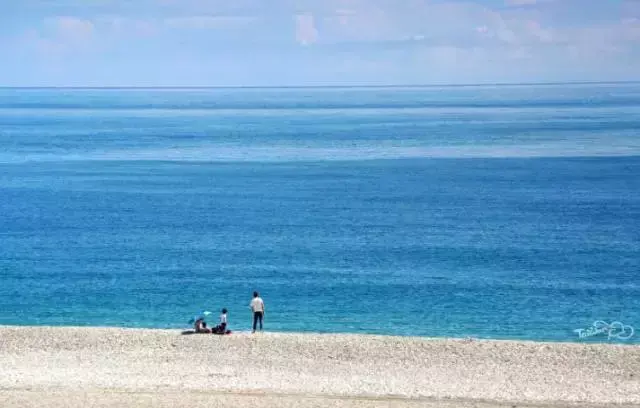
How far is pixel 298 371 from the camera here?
3216 centimetres

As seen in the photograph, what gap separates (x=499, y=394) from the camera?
94.0 ft

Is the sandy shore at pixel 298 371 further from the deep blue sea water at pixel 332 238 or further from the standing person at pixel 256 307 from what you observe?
the deep blue sea water at pixel 332 238

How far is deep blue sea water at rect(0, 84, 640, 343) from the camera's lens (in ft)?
156

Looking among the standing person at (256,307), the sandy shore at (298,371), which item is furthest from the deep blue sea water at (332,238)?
the sandy shore at (298,371)

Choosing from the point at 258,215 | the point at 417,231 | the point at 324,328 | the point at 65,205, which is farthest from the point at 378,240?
the point at 65,205

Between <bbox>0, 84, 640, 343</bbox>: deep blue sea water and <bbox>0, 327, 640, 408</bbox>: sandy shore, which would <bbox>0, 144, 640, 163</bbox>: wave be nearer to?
<bbox>0, 84, 640, 343</bbox>: deep blue sea water

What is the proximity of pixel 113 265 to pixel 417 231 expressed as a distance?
21.2 metres

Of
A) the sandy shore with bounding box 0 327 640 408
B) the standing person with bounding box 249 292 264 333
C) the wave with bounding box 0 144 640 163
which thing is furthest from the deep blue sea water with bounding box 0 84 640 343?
the sandy shore with bounding box 0 327 640 408

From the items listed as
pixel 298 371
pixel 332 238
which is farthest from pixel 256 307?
pixel 332 238

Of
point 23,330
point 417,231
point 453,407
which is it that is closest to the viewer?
point 453,407

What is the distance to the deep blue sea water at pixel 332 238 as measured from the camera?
156 ft

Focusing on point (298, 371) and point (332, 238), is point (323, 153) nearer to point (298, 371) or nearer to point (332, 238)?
point (332, 238)

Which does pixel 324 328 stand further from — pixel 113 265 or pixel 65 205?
pixel 65 205

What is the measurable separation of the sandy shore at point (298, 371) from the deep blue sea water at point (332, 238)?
25.9 ft
